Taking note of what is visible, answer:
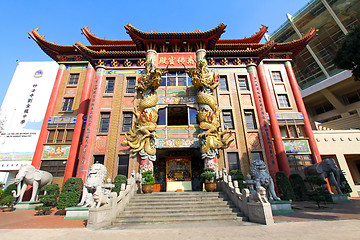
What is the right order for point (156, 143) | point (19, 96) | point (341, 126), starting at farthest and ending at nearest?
point (19, 96) → point (341, 126) → point (156, 143)

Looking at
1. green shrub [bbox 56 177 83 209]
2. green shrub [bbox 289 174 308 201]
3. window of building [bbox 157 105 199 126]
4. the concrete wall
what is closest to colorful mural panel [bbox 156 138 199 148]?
window of building [bbox 157 105 199 126]

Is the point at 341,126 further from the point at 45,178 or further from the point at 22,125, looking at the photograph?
the point at 22,125

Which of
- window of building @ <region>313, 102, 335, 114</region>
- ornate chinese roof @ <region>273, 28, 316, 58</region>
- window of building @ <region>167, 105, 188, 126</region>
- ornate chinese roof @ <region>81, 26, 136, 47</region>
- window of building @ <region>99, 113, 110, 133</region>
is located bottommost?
window of building @ <region>99, 113, 110, 133</region>

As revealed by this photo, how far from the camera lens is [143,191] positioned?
11.1 metres

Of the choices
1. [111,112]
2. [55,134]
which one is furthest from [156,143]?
[55,134]

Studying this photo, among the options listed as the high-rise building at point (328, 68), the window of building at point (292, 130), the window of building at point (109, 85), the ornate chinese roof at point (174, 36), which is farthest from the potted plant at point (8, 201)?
the high-rise building at point (328, 68)

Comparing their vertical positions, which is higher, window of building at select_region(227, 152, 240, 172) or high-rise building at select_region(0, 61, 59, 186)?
high-rise building at select_region(0, 61, 59, 186)

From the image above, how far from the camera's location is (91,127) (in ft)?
47.2

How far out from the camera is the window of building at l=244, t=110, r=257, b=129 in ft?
50.4

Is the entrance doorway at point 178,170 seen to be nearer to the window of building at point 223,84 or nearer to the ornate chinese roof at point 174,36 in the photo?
the window of building at point 223,84

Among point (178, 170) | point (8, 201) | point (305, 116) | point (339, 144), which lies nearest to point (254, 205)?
point (178, 170)

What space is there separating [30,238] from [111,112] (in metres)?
11.2

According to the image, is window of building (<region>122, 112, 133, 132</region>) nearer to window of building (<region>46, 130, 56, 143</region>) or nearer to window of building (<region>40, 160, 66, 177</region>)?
window of building (<region>40, 160, 66, 177</region>)

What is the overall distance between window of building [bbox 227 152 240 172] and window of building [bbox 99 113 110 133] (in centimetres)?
1076
